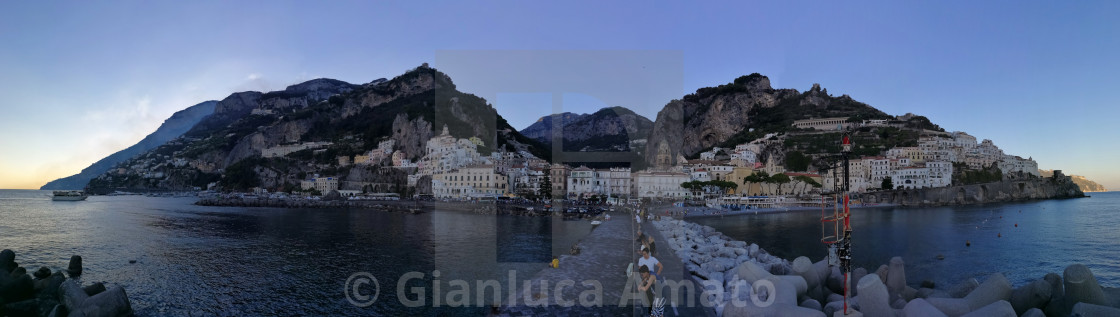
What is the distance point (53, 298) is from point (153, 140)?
204 metres

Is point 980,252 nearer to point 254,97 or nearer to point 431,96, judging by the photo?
point 431,96

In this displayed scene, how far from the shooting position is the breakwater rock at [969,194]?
195 ft

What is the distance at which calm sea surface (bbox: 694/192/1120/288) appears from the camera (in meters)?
15.9

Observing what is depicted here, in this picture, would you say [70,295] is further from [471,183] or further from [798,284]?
[471,183]

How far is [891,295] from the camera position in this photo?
348 inches

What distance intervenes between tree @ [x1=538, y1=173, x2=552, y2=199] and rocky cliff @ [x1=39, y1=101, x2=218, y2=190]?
155844mm

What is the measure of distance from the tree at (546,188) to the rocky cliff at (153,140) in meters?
156

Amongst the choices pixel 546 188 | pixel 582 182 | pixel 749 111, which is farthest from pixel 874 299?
pixel 749 111

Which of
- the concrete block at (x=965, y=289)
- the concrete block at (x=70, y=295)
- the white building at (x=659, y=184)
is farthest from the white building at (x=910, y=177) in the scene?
the concrete block at (x=70, y=295)

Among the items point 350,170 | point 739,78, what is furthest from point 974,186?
point 350,170

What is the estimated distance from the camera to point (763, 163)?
77750 millimetres

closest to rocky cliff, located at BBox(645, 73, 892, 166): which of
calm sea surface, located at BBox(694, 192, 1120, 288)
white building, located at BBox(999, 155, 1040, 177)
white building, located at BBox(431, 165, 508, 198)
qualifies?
white building, located at BBox(999, 155, 1040, 177)

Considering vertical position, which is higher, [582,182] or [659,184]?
[582,182]

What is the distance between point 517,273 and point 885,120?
93.0 meters
